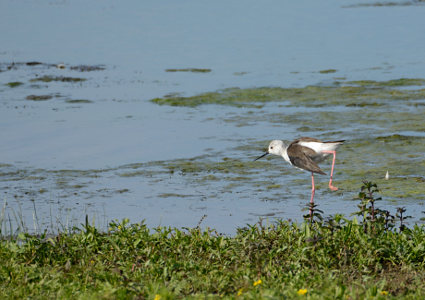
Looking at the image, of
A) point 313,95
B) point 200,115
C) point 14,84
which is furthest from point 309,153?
point 14,84

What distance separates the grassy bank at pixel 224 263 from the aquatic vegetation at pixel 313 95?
7.93 meters

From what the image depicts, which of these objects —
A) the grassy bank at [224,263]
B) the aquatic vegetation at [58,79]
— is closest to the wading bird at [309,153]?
the grassy bank at [224,263]

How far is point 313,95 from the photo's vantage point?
54.1 ft

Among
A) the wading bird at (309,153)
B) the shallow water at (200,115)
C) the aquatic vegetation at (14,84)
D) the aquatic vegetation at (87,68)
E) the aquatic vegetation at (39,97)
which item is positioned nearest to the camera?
the wading bird at (309,153)

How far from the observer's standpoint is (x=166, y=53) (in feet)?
74.8

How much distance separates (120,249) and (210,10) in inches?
987

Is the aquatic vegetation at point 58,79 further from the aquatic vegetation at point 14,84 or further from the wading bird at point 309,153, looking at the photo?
the wading bird at point 309,153

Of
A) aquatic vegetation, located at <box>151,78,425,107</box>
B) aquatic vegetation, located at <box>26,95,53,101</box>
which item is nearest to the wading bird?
aquatic vegetation, located at <box>151,78,425,107</box>

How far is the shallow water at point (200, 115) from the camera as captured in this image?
10.4 metres

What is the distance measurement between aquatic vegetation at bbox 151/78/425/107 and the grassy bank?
312 inches

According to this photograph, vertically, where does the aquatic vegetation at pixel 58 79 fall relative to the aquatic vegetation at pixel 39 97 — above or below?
above

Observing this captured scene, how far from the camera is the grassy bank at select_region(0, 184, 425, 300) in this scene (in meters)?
6.57

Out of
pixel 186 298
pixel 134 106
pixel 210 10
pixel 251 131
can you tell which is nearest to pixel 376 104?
pixel 251 131

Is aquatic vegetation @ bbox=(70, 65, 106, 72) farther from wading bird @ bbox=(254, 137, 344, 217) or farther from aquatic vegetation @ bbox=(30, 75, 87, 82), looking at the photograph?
wading bird @ bbox=(254, 137, 344, 217)
